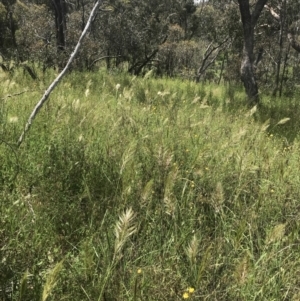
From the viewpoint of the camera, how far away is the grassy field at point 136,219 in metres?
1.67

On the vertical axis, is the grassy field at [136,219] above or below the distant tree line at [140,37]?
below

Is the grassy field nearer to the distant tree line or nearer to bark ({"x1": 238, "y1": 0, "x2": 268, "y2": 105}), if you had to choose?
the distant tree line

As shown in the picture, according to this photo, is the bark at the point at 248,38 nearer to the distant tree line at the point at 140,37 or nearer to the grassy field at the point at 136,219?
the distant tree line at the point at 140,37

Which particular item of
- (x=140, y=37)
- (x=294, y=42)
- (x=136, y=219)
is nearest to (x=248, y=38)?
(x=294, y=42)

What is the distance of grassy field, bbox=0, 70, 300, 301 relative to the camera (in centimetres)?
167

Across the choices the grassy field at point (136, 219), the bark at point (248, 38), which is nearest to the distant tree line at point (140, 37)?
the bark at point (248, 38)

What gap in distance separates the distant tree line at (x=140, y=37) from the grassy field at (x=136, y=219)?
4.17m

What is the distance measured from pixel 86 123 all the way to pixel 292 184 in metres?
1.97

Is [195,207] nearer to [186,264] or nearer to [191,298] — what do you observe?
[186,264]

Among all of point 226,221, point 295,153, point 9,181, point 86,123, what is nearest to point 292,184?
point 226,221

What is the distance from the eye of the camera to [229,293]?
175 cm

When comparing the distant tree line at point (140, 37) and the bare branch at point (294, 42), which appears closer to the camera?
the distant tree line at point (140, 37)

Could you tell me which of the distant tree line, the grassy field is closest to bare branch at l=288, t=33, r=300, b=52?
the distant tree line

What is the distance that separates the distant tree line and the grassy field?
4.17 m
